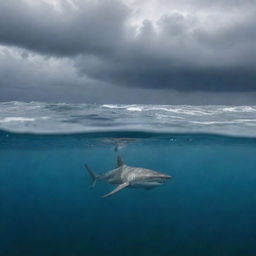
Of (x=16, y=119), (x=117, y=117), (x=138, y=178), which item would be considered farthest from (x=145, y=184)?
(x=16, y=119)

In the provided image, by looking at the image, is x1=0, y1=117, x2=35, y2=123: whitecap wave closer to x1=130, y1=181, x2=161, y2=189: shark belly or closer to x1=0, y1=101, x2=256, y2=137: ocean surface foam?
x1=0, y1=101, x2=256, y2=137: ocean surface foam

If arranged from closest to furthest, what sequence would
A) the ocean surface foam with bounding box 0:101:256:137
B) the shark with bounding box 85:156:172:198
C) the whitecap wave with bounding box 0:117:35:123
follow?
1. the shark with bounding box 85:156:172:198
2. the ocean surface foam with bounding box 0:101:256:137
3. the whitecap wave with bounding box 0:117:35:123

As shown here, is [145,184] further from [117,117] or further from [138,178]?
[117,117]

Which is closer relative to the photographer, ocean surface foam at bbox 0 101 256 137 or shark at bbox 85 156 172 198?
shark at bbox 85 156 172 198

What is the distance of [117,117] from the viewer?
850 inches

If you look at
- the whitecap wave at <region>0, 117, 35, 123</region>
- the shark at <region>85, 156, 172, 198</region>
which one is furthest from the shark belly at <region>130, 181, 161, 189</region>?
the whitecap wave at <region>0, 117, 35, 123</region>

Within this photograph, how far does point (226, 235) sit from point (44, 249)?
15122 mm

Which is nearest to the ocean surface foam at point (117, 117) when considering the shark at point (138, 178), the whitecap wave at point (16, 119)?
the whitecap wave at point (16, 119)

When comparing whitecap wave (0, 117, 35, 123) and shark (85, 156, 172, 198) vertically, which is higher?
whitecap wave (0, 117, 35, 123)

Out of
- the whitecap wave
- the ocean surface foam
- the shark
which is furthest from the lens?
the whitecap wave

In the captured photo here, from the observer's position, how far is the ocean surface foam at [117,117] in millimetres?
21016

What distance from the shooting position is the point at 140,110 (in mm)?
22016

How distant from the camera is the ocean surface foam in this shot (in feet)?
68.9

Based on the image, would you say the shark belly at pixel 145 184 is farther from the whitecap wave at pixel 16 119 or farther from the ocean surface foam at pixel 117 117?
the whitecap wave at pixel 16 119
